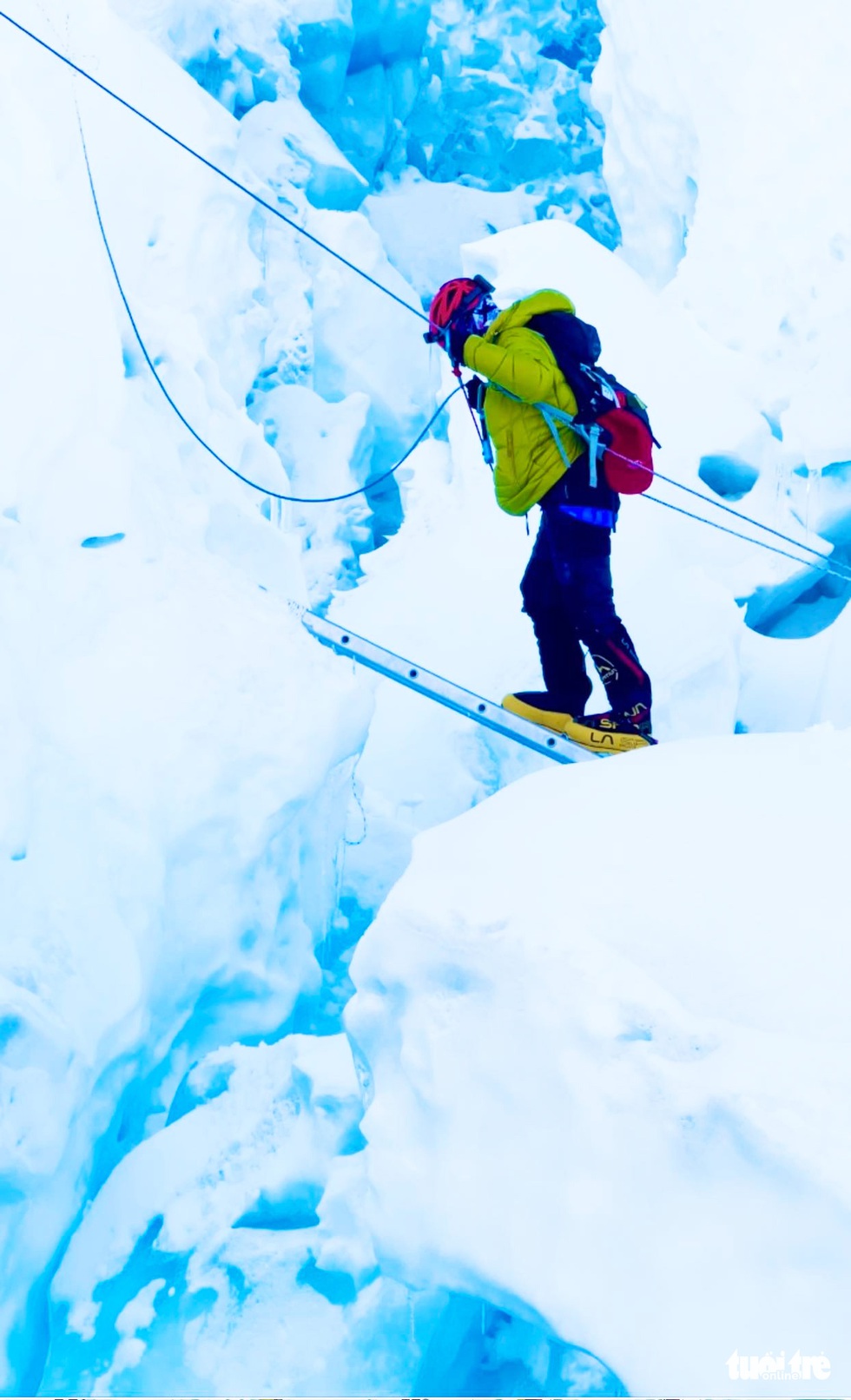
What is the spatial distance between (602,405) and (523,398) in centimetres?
20

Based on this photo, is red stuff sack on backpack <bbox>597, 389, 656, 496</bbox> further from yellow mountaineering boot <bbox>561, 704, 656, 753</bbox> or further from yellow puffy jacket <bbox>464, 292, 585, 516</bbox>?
yellow mountaineering boot <bbox>561, 704, 656, 753</bbox>

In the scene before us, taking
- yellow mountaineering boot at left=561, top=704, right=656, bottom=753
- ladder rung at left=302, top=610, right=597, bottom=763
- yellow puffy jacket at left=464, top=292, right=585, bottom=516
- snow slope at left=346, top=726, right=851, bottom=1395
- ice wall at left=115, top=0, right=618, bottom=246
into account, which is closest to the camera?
snow slope at left=346, top=726, right=851, bottom=1395

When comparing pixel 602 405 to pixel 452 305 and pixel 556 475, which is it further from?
pixel 452 305

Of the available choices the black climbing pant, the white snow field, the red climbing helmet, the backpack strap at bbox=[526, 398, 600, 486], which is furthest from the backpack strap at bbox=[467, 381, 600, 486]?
the white snow field

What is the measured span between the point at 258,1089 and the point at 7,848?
3.02 ft

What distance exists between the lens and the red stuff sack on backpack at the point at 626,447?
3.06 metres

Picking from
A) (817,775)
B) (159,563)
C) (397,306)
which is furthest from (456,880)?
(397,306)

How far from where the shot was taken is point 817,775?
8.31ft

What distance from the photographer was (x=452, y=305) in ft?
10.4

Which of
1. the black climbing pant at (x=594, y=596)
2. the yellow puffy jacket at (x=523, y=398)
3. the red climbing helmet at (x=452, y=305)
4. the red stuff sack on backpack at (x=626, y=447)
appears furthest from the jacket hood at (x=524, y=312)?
the black climbing pant at (x=594, y=596)

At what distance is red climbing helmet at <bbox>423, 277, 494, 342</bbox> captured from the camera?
10.4 feet

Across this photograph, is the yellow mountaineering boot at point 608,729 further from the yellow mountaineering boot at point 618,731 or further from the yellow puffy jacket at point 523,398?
the yellow puffy jacket at point 523,398

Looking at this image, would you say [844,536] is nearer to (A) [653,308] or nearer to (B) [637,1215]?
(A) [653,308]

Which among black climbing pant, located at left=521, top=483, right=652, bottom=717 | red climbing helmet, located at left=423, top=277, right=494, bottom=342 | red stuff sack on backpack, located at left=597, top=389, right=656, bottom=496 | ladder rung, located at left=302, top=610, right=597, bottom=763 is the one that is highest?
red climbing helmet, located at left=423, top=277, right=494, bottom=342
